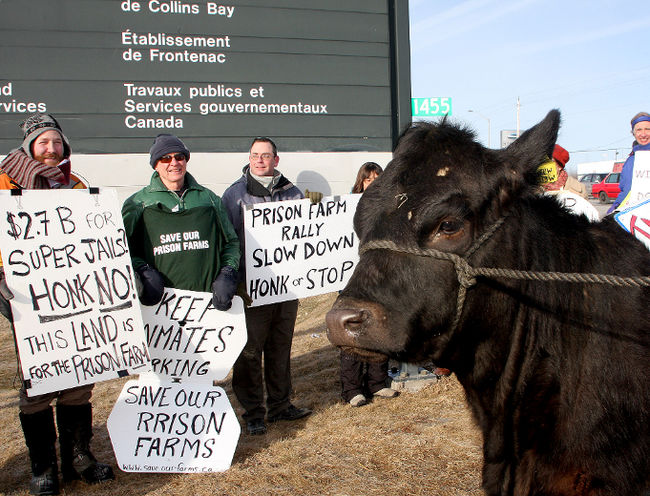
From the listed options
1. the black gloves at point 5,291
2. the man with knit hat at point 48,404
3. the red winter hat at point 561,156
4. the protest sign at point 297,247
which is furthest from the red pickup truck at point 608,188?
the black gloves at point 5,291

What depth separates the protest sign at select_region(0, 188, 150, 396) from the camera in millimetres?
3299

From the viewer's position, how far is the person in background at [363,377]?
507 centimetres

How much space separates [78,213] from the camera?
353cm

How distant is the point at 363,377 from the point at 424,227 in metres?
3.51

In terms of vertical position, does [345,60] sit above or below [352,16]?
below

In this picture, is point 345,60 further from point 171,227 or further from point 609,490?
point 609,490

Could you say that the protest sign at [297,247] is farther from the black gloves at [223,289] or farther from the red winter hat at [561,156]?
the red winter hat at [561,156]

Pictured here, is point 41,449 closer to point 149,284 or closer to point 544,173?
point 149,284

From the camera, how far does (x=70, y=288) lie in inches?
136

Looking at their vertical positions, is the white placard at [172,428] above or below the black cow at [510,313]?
below

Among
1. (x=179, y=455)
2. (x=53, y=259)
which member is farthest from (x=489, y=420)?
(x=53, y=259)

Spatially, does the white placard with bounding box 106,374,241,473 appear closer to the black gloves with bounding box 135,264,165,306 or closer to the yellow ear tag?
the black gloves with bounding box 135,264,165,306

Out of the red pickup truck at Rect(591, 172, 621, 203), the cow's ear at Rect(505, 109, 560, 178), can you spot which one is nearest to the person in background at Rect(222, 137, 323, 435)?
the cow's ear at Rect(505, 109, 560, 178)

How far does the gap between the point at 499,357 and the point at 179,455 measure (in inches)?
98.3
